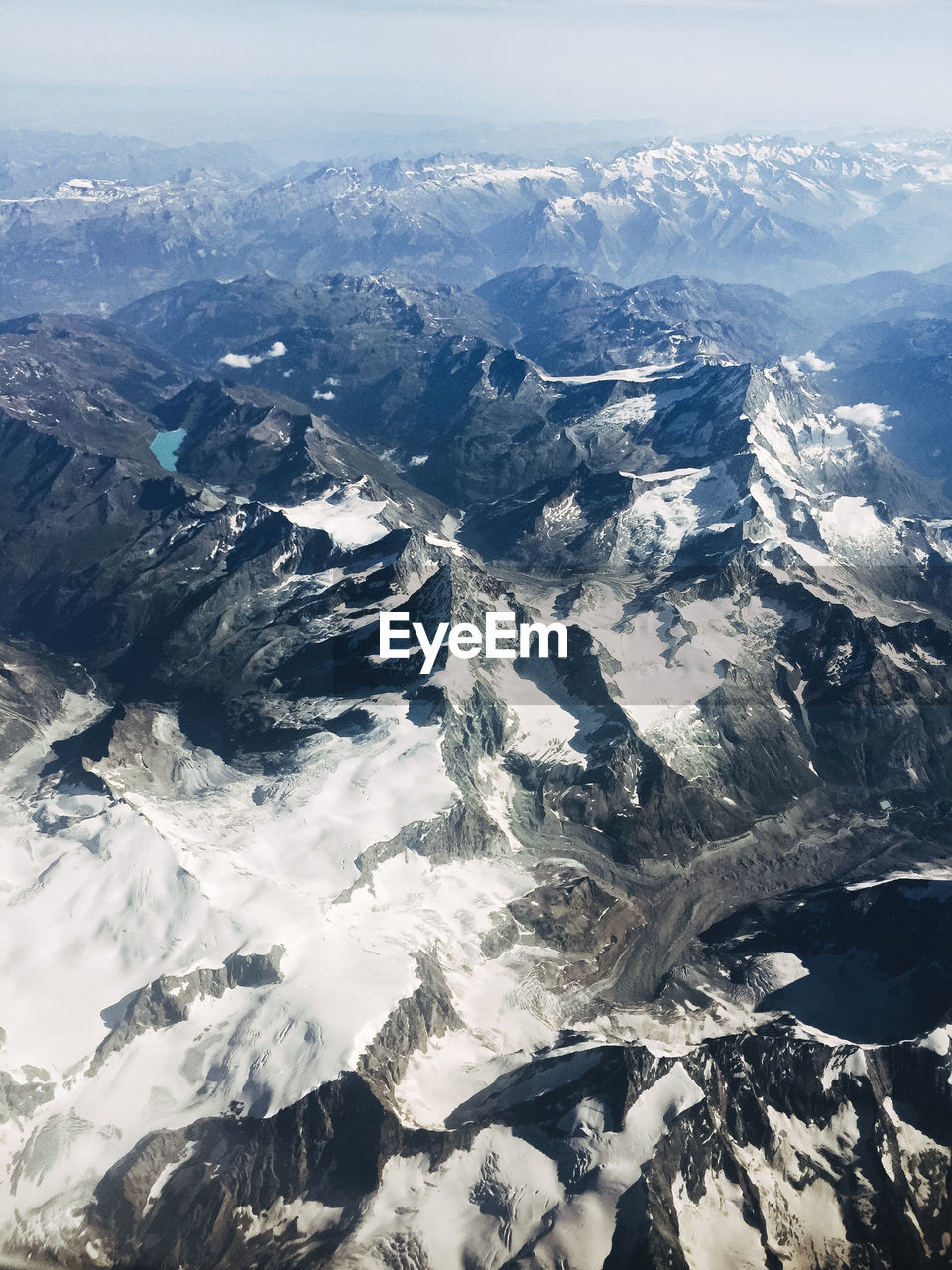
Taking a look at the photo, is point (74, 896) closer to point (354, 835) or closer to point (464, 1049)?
point (354, 835)

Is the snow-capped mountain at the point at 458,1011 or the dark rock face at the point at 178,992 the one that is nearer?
the snow-capped mountain at the point at 458,1011

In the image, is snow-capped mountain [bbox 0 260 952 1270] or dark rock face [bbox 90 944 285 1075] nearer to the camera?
snow-capped mountain [bbox 0 260 952 1270]

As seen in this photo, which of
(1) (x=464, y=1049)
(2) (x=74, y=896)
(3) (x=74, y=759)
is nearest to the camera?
(1) (x=464, y=1049)

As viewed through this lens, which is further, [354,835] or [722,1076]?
[354,835]

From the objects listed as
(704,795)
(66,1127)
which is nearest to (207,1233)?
(66,1127)

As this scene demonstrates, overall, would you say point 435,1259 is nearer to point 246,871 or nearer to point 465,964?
point 465,964

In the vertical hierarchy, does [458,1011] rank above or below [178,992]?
below

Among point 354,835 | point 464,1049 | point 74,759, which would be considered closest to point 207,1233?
point 464,1049

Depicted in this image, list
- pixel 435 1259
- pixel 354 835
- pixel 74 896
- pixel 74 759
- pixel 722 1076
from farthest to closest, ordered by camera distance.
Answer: pixel 74 759 → pixel 354 835 → pixel 74 896 → pixel 722 1076 → pixel 435 1259

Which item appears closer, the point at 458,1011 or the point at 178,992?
the point at 178,992

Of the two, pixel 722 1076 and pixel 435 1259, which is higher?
pixel 722 1076
